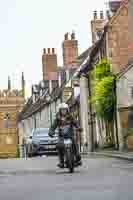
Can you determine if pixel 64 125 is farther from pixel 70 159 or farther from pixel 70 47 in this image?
pixel 70 47

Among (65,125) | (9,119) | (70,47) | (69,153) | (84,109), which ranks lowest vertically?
(69,153)

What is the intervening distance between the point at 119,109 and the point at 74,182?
30206mm

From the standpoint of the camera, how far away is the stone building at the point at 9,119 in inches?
4373

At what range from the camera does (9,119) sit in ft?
381

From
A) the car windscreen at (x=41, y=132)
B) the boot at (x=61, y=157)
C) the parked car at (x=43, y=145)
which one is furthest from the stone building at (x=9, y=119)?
the boot at (x=61, y=157)

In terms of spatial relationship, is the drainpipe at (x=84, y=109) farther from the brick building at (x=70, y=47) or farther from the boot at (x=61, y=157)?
the boot at (x=61, y=157)

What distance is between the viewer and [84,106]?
63250 millimetres

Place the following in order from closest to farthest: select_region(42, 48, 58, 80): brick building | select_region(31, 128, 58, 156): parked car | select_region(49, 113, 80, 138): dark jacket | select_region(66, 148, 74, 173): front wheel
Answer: select_region(66, 148, 74, 173): front wheel, select_region(49, 113, 80, 138): dark jacket, select_region(31, 128, 58, 156): parked car, select_region(42, 48, 58, 80): brick building

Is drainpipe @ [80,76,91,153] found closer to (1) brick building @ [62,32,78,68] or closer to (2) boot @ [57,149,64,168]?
(1) brick building @ [62,32,78,68]

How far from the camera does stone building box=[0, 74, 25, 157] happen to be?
111 metres

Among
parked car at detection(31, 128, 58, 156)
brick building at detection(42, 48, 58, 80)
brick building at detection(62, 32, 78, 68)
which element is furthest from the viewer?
brick building at detection(42, 48, 58, 80)

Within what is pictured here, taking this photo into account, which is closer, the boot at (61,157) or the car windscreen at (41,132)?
the boot at (61,157)

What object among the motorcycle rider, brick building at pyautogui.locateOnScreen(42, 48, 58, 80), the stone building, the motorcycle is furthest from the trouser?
the stone building

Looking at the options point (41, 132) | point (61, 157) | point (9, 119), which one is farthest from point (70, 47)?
point (61, 157)
